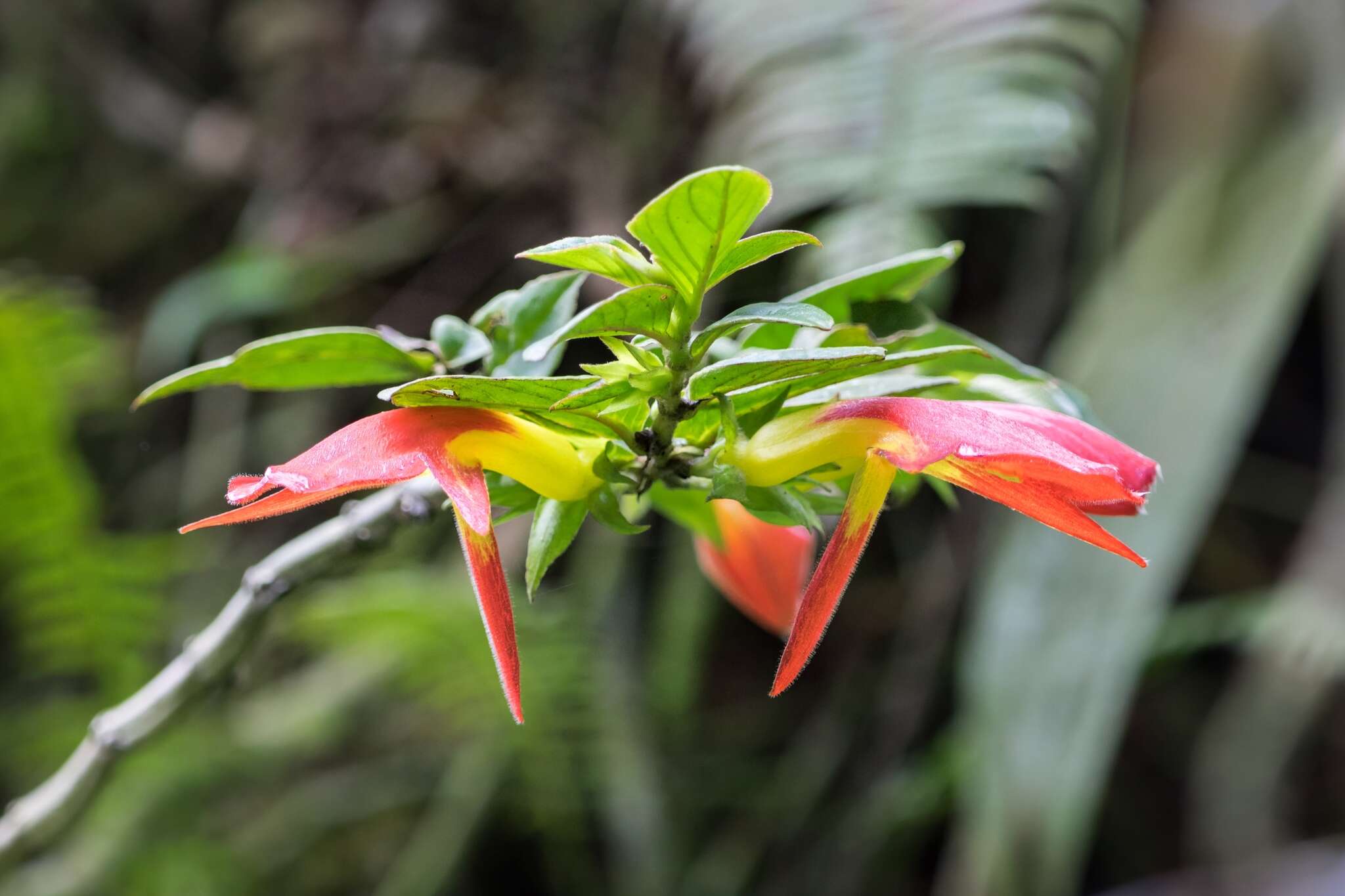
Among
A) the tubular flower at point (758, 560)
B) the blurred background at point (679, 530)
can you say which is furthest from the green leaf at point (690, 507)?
the blurred background at point (679, 530)

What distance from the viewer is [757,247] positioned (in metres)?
0.26

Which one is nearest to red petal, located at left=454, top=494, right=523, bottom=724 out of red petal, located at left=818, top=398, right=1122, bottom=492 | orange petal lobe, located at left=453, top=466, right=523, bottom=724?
orange petal lobe, located at left=453, top=466, right=523, bottom=724

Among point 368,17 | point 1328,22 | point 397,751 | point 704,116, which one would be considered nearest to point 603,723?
point 397,751

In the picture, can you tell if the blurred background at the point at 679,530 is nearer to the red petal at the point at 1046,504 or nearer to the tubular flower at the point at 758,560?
the tubular flower at the point at 758,560

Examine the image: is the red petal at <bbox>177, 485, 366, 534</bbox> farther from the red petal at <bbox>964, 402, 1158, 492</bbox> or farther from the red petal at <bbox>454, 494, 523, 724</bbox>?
the red petal at <bbox>964, 402, 1158, 492</bbox>

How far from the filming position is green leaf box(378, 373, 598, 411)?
26 cm

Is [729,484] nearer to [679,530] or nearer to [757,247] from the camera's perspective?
[757,247]

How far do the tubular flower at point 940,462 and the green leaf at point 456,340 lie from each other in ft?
0.35

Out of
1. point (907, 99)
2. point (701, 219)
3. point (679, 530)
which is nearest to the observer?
point (701, 219)

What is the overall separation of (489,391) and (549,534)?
6cm

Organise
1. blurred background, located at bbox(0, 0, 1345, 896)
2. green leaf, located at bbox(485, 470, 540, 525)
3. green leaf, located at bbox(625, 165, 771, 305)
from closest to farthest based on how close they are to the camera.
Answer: green leaf, located at bbox(625, 165, 771, 305) → green leaf, located at bbox(485, 470, 540, 525) → blurred background, located at bbox(0, 0, 1345, 896)

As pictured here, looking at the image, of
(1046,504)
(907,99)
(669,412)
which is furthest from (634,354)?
(907,99)

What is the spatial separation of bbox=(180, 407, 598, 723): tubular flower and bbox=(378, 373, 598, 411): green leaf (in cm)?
1

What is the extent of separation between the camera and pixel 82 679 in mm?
1275
